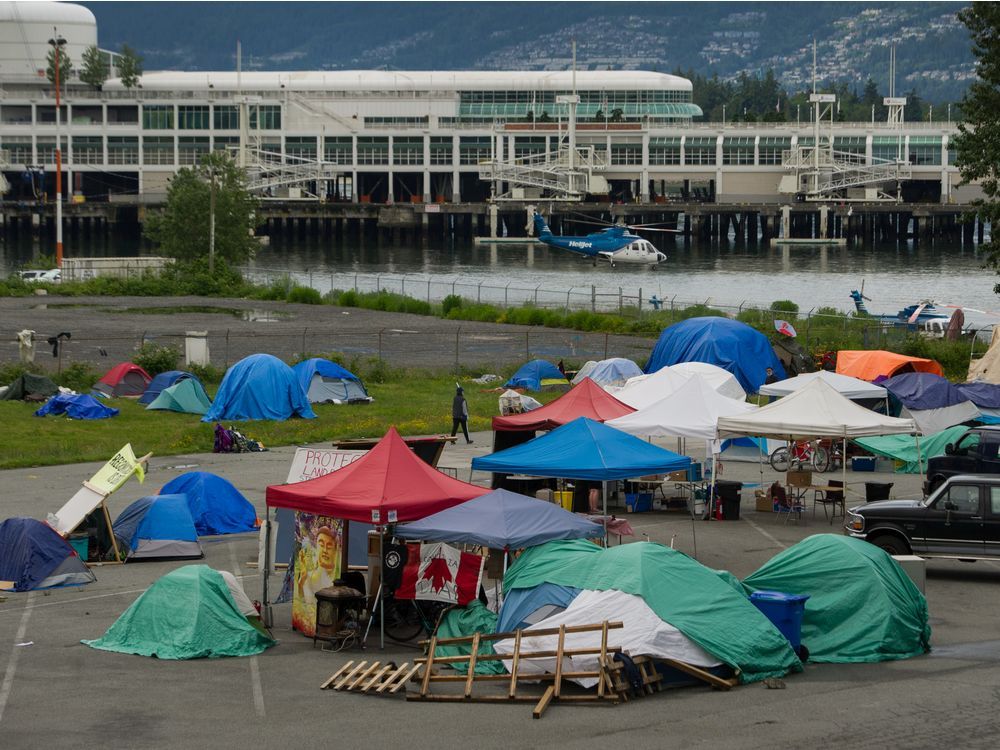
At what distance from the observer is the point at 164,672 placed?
16.9 metres

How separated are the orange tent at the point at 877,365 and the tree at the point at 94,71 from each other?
136m

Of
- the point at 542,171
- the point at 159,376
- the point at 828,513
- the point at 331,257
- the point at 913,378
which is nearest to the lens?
the point at 828,513

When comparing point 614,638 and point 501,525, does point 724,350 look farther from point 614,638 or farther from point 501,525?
point 614,638

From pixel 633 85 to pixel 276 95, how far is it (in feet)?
124

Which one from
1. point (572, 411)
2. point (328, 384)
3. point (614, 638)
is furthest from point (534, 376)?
point (614, 638)

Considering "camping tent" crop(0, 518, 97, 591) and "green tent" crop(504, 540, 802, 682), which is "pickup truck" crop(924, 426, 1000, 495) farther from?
"camping tent" crop(0, 518, 97, 591)

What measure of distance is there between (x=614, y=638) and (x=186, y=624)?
16.6 ft

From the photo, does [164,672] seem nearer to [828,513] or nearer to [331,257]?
[828,513]

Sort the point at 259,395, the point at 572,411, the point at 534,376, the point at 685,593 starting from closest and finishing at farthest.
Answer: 1. the point at 685,593
2. the point at 572,411
3. the point at 259,395
4. the point at 534,376

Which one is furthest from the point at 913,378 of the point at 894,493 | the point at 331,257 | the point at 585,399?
the point at 331,257

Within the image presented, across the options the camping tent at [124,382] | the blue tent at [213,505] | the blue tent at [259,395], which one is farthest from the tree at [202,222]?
the blue tent at [213,505]

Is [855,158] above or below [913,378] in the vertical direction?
above

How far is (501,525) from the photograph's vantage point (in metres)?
18.4

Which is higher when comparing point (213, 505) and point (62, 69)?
point (62, 69)
